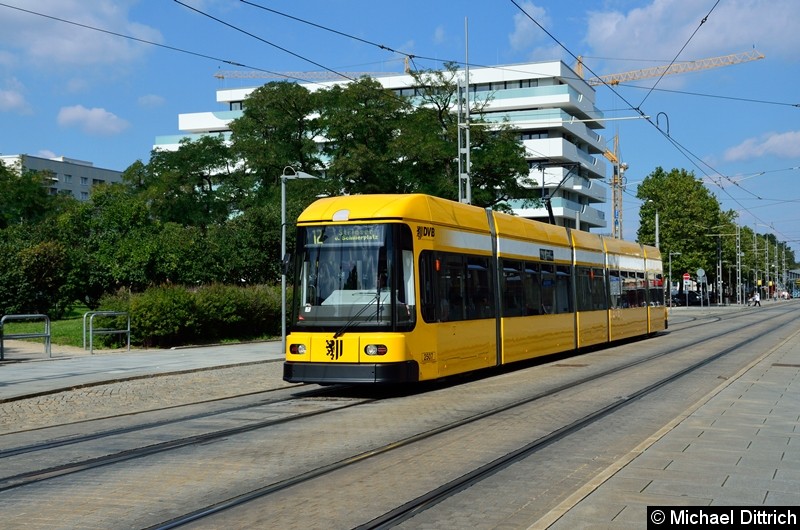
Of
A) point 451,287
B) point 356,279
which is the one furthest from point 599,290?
point 356,279

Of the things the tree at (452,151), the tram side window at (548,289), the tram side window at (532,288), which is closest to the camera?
the tram side window at (532,288)

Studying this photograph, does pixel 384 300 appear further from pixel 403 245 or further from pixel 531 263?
pixel 531 263

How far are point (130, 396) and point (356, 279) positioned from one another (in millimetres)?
4731

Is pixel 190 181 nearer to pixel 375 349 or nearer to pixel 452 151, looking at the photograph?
pixel 452 151

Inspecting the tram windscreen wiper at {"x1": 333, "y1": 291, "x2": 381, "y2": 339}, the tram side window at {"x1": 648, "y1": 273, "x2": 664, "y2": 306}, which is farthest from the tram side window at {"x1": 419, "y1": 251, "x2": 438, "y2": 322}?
the tram side window at {"x1": 648, "y1": 273, "x2": 664, "y2": 306}

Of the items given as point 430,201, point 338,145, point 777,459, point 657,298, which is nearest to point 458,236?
point 430,201

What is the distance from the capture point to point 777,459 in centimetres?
828

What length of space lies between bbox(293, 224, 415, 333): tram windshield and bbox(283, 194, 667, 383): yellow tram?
2 centimetres

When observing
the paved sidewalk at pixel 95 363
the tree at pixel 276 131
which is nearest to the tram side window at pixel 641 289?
the paved sidewalk at pixel 95 363

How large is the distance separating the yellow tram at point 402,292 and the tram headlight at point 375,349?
0.05 feet

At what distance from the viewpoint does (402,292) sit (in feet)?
47.6

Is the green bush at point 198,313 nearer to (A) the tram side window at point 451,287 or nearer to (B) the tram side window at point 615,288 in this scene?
(B) the tram side window at point 615,288

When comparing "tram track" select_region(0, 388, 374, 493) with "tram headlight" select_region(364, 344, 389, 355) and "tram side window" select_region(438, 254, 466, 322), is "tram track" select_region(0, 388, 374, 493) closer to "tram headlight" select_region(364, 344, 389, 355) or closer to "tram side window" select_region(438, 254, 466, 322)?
"tram headlight" select_region(364, 344, 389, 355)

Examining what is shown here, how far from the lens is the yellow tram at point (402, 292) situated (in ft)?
46.9
